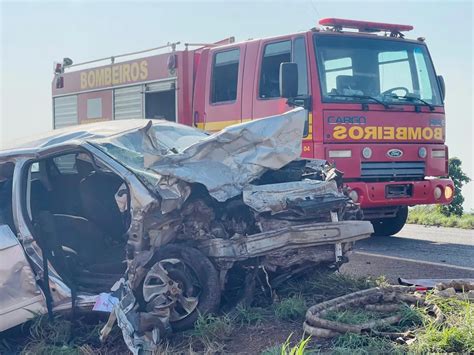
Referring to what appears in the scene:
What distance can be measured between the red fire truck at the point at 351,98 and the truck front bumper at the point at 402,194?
0.04 ft

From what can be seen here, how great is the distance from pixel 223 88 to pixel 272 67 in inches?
35.8

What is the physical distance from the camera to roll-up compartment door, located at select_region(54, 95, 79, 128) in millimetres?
12750

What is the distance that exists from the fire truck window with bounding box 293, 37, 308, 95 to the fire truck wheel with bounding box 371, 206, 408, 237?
8.50ft

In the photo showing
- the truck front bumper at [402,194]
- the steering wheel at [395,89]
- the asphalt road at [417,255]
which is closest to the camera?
the asphalt road at [417,255]

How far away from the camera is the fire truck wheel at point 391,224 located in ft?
32.3

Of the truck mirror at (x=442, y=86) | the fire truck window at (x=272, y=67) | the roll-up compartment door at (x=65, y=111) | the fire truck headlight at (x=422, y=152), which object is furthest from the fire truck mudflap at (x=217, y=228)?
the roll-up compartment door at (x=65, y=111)

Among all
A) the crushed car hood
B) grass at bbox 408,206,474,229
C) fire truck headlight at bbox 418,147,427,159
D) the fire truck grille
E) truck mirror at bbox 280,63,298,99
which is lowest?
grass at bbox 408,206,474,229

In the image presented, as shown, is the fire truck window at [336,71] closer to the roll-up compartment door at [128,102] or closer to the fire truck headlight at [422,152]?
the fire truck headlight at [422,152]

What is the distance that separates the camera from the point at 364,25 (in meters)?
8.73

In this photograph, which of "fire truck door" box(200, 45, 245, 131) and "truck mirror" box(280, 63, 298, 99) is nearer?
"truck mirror" box(280, 63, 298, 99)

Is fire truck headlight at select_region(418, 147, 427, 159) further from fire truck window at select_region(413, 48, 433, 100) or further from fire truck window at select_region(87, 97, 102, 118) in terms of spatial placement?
fire truck window at select_region(87, 97, 102, 118)

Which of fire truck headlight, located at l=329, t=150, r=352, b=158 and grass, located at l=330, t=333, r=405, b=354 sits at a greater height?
fire truck headlight, located at l=329, t=150, r=352, b=158

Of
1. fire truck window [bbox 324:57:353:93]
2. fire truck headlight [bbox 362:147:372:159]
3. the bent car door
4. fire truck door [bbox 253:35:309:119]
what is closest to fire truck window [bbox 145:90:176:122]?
fire truck door [bbox 253:35:309:119]

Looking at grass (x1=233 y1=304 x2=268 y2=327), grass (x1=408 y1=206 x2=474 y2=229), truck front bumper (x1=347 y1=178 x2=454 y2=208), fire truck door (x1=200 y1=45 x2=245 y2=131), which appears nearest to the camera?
grass (x1=233 y1=304 x2=268 y2=327)
